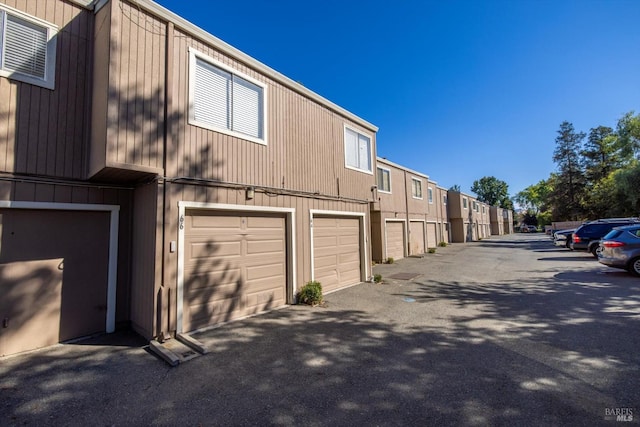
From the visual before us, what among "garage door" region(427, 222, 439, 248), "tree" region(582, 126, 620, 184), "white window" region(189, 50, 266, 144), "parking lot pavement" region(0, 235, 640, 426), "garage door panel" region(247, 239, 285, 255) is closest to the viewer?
"parking lot pavement" region(0, 235, 640, 426)

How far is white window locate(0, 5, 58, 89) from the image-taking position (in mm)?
4711

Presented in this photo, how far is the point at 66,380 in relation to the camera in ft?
12.5

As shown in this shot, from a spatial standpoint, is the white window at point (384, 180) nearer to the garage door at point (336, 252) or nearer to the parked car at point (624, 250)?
the garage door at point (336, 252)

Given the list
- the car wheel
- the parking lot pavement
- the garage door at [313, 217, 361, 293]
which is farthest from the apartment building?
the car wheel

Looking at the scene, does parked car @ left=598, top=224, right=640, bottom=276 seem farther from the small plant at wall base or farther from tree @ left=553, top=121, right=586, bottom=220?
tree @ left=553, top=121, right=586, bottom=220

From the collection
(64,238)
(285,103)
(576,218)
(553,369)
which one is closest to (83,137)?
(64,238)

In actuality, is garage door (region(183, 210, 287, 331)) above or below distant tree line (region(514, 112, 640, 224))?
below

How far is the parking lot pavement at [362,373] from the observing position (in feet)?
9.98

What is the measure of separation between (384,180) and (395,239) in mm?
3527

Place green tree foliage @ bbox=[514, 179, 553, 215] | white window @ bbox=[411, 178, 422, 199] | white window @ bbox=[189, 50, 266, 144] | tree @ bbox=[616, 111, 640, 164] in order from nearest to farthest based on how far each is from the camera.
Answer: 1. white window @ bbox=[189, 50, 266, 144]
2. white window @ bbox=[411, 178, 422, 199]
3. tree @ bbox=[616, 111, 640, 164]
4. green tree foliage @ bbox=[514, 179, 553, 215]

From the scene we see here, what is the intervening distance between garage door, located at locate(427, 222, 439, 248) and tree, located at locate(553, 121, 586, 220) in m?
27.2

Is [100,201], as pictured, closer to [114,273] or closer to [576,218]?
[114,273]

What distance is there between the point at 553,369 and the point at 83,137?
8.27 metres

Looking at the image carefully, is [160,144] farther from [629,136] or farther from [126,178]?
[629,136]
